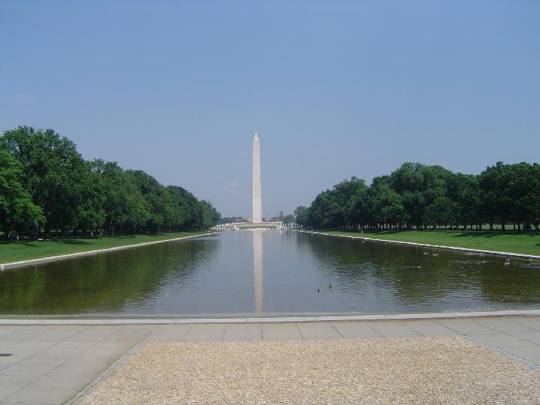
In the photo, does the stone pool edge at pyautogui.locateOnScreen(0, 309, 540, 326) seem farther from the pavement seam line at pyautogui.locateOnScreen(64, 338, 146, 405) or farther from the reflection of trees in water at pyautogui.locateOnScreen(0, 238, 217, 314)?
the reflection of trees in water at pyautogui.locateOnScreen(0, 238, 217, 314)

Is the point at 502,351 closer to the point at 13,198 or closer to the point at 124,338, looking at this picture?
the point at 124,338

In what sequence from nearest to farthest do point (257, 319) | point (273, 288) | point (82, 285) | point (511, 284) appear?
point (257, 319) < point (511, 284) < point (273, 288) < point (82, 285)

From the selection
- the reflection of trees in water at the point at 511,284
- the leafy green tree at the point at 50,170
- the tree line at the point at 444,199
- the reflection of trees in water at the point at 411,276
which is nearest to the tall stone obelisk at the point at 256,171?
the tree line at the point at 444,199

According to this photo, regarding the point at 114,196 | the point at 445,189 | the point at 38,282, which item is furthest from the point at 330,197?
the point at 38,282

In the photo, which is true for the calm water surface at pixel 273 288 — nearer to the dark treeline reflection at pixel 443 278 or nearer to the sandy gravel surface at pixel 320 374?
the dark treeline reflection at pixel 443 278

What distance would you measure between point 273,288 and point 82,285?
8866 millimetres

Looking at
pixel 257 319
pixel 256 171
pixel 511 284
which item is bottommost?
pixel 511 284

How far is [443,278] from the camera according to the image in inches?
995

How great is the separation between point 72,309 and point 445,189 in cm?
8809

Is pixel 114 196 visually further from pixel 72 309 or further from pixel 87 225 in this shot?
pixel 72 309

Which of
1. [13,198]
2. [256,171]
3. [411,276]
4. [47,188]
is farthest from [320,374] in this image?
[256,171]

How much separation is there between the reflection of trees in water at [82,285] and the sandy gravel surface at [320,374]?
8.56 metres

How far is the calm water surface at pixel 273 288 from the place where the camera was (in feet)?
57.2

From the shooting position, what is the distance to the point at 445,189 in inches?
3780
